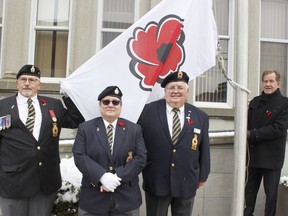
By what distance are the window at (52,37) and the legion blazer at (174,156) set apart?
210 inches

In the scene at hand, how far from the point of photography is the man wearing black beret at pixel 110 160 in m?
3.38

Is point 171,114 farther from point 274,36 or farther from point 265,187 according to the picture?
point 274,36

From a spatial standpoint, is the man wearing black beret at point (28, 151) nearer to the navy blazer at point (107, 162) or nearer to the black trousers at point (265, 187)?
the navy blazer at point (107, 162)

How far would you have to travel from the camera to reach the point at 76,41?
335 inches

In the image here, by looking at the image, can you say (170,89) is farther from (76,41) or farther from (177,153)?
(76,41)

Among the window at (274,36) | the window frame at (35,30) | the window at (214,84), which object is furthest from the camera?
the window at (274,36)

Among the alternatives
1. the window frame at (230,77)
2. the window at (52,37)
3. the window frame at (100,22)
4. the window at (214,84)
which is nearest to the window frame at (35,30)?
the window at (52,37)

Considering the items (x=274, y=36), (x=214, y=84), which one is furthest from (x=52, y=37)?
(x=274, y=36)

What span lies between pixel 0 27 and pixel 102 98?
19.8ft

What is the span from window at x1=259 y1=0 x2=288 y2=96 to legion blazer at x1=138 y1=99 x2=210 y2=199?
5.69 m

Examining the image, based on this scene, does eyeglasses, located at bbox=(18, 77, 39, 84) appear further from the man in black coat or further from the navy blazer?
the man in black coat

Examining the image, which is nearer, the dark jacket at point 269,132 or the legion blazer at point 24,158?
the legion blazer at point 24,158

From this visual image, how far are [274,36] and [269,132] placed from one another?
5.22 meters

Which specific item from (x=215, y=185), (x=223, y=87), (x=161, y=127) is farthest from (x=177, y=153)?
(x=223, y=87)
